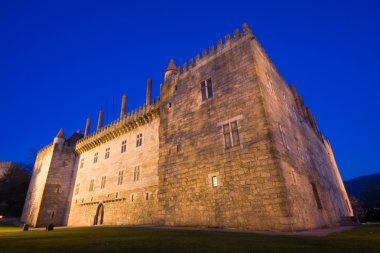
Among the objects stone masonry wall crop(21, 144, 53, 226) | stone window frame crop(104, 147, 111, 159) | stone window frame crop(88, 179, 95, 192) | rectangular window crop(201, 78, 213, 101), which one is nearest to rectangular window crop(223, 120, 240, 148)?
rectangular window crop(201, 78, 213, 101)

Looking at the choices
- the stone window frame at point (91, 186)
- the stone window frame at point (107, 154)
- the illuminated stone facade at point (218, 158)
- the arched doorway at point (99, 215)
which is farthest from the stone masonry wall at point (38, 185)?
the stone window frame at point (107, 154)

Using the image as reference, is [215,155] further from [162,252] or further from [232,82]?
[162,252]

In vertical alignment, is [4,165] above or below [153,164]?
above

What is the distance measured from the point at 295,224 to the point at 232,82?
8968 millimetres

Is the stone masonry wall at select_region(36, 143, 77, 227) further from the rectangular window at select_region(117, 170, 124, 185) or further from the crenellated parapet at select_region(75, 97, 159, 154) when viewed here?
the rectangular window at select_region(117, 170, 124, 185)

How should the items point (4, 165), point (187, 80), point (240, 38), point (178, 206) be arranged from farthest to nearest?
point (4, 165) → point (187, 80) → point (240, 38) → point (178, 206)

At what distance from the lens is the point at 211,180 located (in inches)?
514

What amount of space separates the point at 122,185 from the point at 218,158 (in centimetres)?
1294

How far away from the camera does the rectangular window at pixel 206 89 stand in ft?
51.5

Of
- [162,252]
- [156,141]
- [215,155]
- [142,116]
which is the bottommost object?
[162,252]

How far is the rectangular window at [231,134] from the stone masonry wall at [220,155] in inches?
10.0

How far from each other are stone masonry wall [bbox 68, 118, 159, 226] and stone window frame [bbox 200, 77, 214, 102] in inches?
268

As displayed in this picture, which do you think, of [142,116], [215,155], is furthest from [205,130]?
[142,116]

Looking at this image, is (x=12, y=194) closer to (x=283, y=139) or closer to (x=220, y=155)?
(x=220, y=155)
